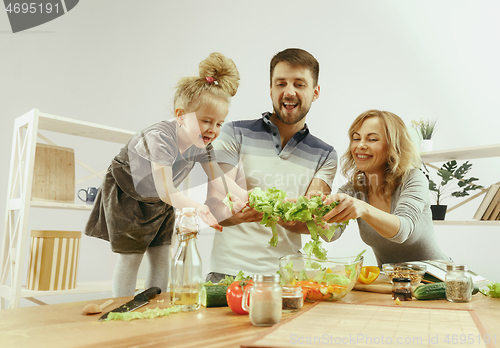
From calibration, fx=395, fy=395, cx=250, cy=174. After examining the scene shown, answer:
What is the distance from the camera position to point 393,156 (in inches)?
70.3

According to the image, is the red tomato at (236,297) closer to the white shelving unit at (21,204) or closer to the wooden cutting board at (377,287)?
the wooden cutting board at (377,287)

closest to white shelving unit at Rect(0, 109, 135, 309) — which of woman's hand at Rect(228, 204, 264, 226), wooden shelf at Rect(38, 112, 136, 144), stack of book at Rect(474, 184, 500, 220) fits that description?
wooden shelf at Rect(38, 112, 136, 144)

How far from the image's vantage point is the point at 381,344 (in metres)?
0.61

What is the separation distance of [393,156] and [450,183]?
3.82ft

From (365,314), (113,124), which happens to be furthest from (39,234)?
(365,314)

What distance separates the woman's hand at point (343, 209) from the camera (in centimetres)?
115

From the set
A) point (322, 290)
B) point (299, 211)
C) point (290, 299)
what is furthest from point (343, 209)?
point (290, 299)

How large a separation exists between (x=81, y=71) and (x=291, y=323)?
2725 millimetres

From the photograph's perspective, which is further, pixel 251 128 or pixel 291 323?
pixel 251 128

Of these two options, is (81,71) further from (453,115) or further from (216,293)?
(453,115)

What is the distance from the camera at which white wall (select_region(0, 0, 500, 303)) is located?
2684 millimetres

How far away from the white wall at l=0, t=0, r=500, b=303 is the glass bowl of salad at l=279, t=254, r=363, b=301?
172 cm

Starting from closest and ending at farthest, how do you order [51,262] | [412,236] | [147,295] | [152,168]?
[147,295], [152,168], [412,236], [51,262]

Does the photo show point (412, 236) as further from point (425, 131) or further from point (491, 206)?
point (425, 131)
